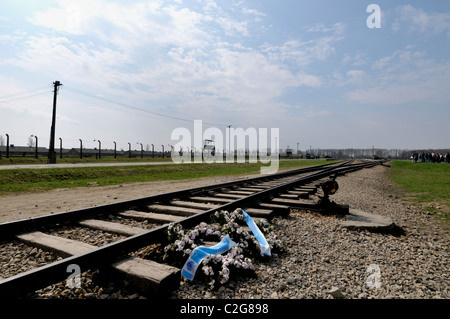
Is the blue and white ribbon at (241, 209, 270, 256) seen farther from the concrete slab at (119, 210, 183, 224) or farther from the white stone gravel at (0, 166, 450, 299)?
the concrete slab at (119, 210, 183, 224)

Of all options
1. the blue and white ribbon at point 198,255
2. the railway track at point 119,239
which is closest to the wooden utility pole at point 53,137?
the railway track at point 119,239

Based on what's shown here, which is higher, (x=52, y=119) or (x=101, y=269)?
(x=52, y=119)

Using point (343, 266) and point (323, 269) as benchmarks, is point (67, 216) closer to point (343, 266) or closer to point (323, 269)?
point (323, 269)

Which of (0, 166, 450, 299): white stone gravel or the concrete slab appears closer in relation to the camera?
(0, 166, 450, 299): white stone gravel

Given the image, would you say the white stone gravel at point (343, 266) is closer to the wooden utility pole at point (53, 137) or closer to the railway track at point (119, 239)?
the railway track at point (119, 239)

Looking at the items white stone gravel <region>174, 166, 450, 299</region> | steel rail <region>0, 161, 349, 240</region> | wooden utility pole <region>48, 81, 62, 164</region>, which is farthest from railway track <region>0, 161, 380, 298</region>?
wooden utility pole <region>48, 81, 62, 164</region>

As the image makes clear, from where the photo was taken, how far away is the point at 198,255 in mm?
2840

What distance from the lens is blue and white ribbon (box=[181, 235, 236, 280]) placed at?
2.69 metres

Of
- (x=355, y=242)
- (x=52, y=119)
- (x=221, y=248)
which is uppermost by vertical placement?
(x=52, y=119)

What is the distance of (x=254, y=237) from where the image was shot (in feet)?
12.0
